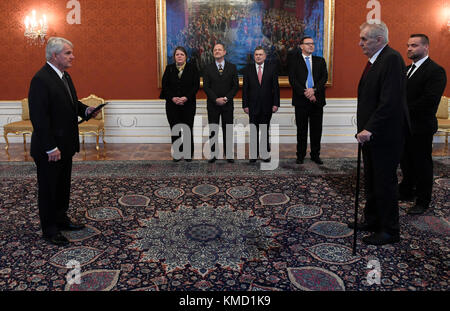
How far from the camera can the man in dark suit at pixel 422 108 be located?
12.0 ft

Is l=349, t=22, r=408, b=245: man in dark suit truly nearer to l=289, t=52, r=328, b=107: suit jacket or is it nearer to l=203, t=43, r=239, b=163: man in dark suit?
l=289, t=52, r=328, b=107: suit jacket

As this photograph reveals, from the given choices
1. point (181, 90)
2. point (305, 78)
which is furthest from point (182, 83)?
point (305, 78)

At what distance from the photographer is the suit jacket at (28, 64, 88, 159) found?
293 cm

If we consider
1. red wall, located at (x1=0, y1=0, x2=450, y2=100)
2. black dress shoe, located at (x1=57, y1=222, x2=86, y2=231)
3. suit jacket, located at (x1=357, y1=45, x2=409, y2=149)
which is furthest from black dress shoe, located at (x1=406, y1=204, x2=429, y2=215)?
red wall, located at (x1=0, y1=0, x2=450, y2=100)

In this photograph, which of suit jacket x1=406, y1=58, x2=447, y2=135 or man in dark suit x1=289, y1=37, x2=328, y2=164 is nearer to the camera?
suit jacket x1=406, y1=58, x2=447, y2=135

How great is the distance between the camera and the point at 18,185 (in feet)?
15.4

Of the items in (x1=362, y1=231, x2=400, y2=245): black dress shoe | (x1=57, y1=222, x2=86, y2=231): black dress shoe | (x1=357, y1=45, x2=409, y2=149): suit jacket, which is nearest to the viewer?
(x1=357, y1=45, x2=409, y2=149): suit jacket

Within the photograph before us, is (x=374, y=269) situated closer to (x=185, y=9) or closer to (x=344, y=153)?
(x=344, y=153)

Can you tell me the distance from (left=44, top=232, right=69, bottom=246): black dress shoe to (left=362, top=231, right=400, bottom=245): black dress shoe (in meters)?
2.33

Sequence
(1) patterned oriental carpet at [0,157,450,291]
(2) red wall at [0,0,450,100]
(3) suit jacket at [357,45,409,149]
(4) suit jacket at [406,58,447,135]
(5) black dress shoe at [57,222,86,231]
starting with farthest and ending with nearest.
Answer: (2) red wall at [0,0,450,100], (4) suit jacket at [406,58,447,135], (5) black dress shoe at [57,222,86,231], (3) suit jacket at [357,45,409,149], (1) patterned oriental carpet at [0,157,450,291]

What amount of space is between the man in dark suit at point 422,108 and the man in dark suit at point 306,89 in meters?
1.88

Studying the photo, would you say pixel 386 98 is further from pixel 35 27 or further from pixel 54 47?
pixel 35 27

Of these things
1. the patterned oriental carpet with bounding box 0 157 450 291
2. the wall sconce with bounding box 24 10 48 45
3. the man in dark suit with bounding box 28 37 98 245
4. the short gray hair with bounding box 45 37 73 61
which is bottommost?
the patterned oriental carpet with bounding box 0 157 450 291

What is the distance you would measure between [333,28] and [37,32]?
5.11m
